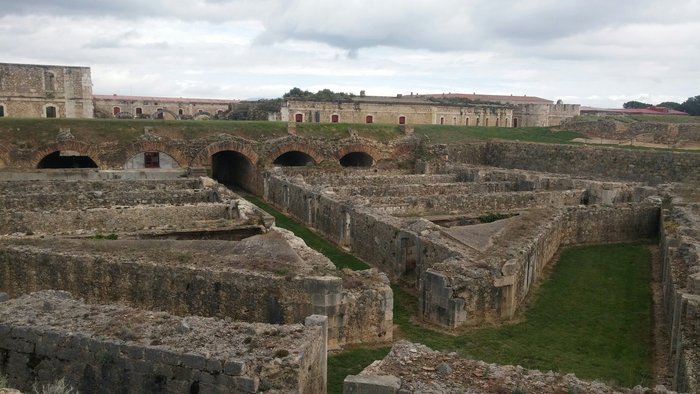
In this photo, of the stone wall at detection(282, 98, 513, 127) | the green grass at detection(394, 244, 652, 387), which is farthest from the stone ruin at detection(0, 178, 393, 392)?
the stone wall at detection(282, 98, 513, 127)

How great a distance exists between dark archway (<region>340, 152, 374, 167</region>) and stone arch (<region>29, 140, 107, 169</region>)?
1188 cm

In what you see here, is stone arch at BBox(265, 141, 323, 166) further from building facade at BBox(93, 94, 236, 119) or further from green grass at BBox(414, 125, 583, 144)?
building facade at BBox(93, 94, 236, 119)

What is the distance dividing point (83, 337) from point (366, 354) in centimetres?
390

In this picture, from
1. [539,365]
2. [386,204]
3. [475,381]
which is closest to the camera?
[475,381]

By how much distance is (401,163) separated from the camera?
27797mm

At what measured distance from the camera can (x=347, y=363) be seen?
7.73 meters

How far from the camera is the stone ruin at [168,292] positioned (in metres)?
5.41

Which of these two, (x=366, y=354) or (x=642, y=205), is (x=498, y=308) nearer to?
(x=366, y=354)

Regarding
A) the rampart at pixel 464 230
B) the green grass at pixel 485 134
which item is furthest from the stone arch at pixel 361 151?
the rampart at pixel 464 230

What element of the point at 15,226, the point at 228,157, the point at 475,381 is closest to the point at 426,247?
the point at 475,381

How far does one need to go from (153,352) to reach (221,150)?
777 inches

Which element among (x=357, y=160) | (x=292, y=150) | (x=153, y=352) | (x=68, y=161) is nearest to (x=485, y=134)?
(x=357, y=160)

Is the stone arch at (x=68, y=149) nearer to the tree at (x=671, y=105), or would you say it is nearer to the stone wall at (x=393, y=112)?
the stone wall at (x=393, y=112)

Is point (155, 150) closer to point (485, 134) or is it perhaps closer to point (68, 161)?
point (68, 161)
